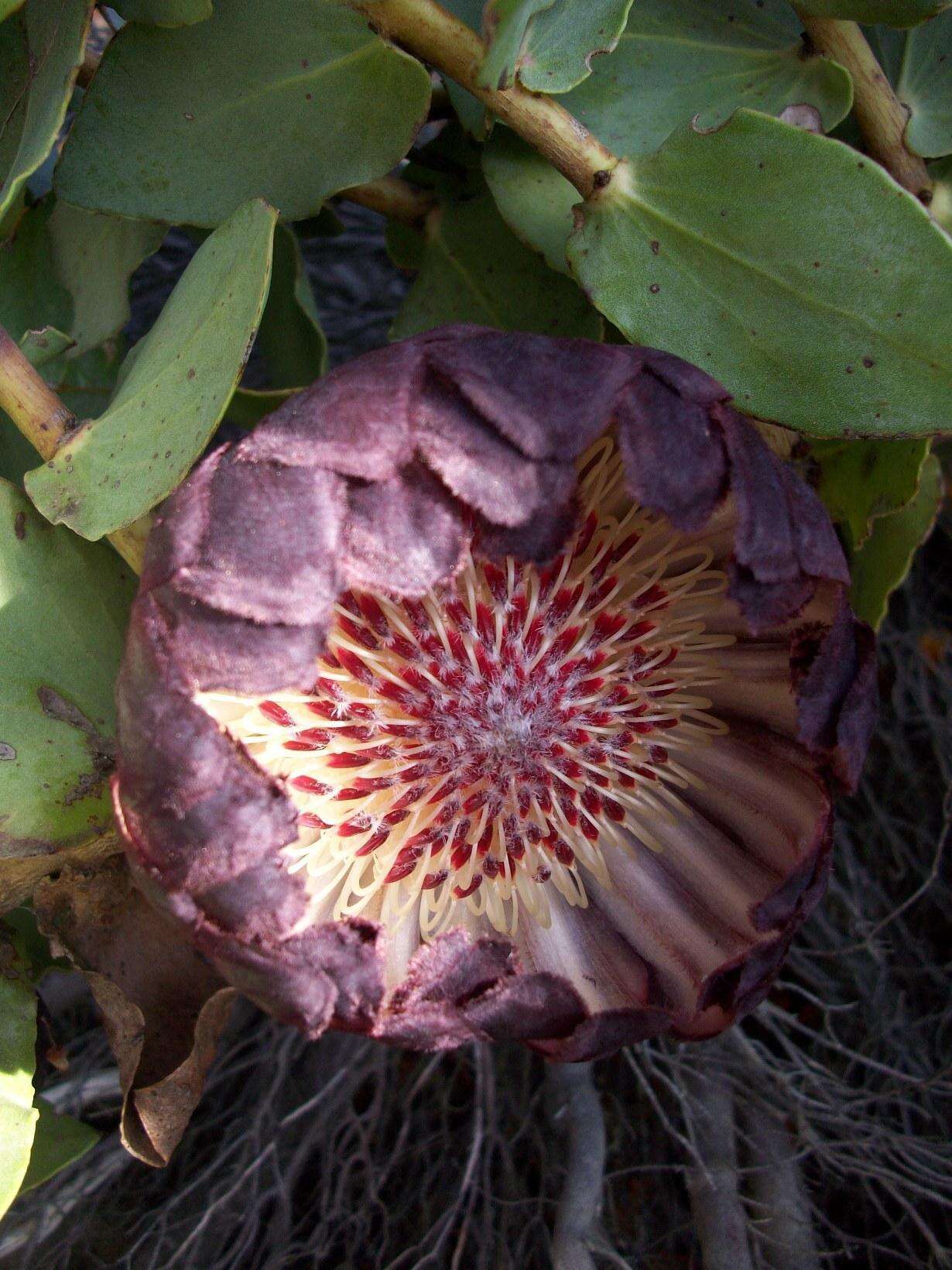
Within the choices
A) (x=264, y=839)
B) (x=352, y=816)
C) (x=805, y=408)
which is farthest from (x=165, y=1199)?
(x=805, y=408)

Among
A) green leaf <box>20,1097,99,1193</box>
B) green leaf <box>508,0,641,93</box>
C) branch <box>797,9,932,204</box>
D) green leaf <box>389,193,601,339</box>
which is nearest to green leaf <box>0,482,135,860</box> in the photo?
green leaf <box>20,1097,99,1193</box>

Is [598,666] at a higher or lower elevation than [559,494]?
lower

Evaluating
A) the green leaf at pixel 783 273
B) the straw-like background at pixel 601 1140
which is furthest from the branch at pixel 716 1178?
the green leaf at pixel 783 273

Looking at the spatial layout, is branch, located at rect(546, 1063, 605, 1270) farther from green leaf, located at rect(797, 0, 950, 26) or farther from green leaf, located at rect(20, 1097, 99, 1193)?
green leaf, located at rect(797, 0, 950, 26)

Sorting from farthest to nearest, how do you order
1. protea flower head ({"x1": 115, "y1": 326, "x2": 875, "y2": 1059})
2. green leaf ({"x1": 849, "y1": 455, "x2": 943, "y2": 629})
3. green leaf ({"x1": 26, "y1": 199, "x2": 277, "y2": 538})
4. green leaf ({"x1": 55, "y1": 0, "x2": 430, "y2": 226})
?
green leaf ({"x1": 849, "y1": 455, "x2": 943, "y2": 629}) < green leaf ({"x1": 55, "y1": 0, "x2": 430, "y2": 226}) < green leaf ({"x1": 26, "y1": 199, "x2": 277, "y2": 538}) < protea flower head ({"x1": 115, "y1": 326, "x2": 875, "y2": 1059})

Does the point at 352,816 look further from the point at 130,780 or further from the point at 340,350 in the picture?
the point at 340,350

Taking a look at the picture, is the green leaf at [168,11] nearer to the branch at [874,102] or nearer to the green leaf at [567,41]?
the green leaf at [567,41]
